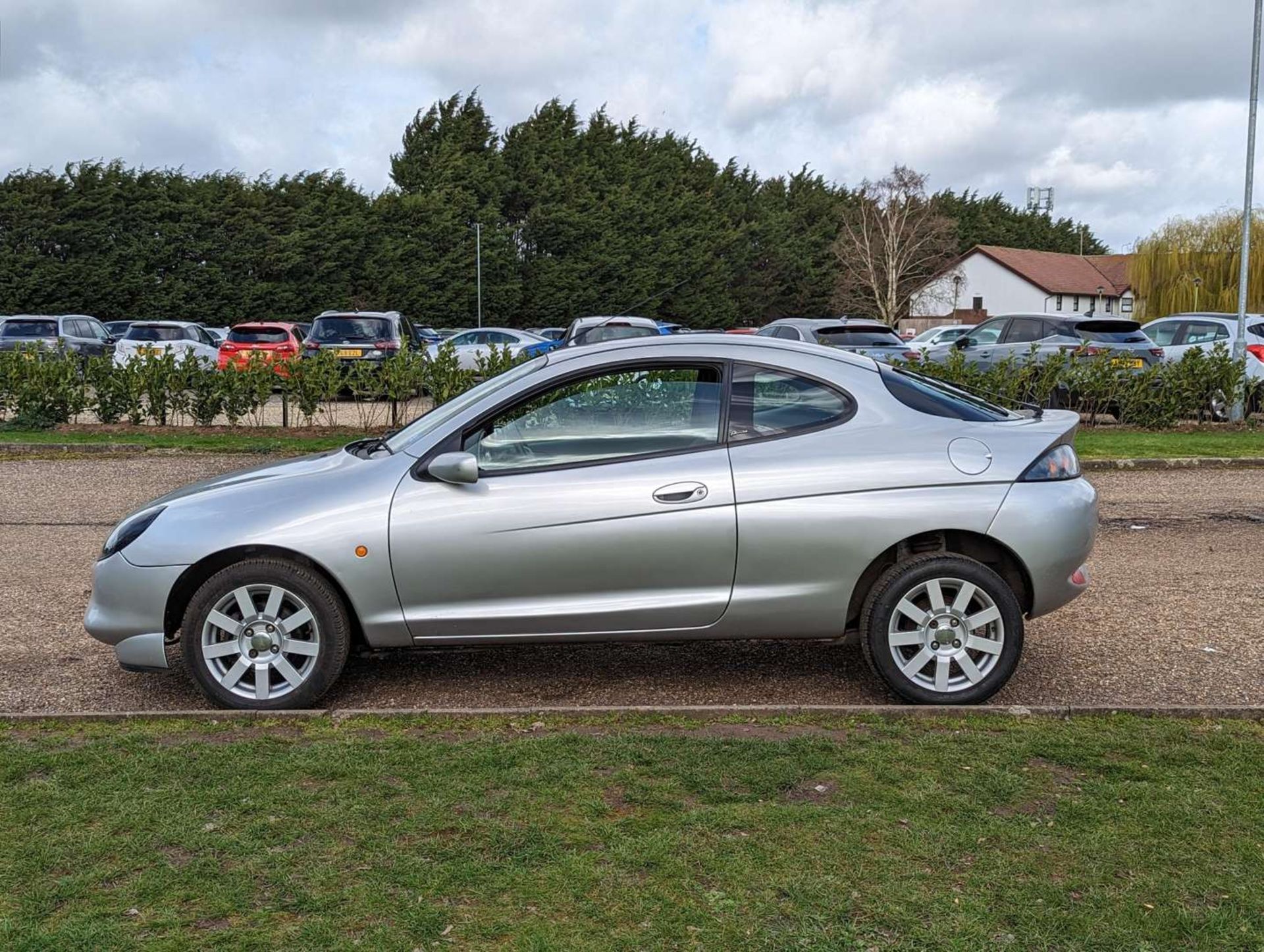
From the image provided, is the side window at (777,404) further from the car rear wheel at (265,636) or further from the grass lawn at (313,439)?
the grass lawn at (313,439)

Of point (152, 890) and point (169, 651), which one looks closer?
point (152, 890)

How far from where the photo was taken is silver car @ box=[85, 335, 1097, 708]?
5125 mm

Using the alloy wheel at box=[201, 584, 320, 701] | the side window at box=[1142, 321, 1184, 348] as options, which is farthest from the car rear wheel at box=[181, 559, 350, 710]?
the side window at box=[1142, 321, 1184, 348]

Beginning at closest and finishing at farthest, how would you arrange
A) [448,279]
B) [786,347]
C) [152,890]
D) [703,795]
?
1. [152,890]
2. [703,795]
3. [786,347]
4. [448,279]

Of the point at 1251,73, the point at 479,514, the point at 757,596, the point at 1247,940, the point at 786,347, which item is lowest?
the point at 1247,940

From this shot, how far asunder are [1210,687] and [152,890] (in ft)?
15.0

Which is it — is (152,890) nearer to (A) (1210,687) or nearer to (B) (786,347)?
(B) (786,347)

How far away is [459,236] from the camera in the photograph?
54594 millimetres

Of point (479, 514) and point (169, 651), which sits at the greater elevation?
point (479, 514)

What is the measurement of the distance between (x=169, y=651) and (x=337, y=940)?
3536 mm

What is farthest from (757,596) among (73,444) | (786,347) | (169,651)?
(73,444)

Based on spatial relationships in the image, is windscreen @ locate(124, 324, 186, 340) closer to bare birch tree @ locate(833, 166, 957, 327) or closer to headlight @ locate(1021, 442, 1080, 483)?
headlight @ locate(1021, 442, 1080, 483)

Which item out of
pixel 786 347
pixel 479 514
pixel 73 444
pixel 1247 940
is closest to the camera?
pixel 1247 940

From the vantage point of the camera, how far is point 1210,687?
5594mm
